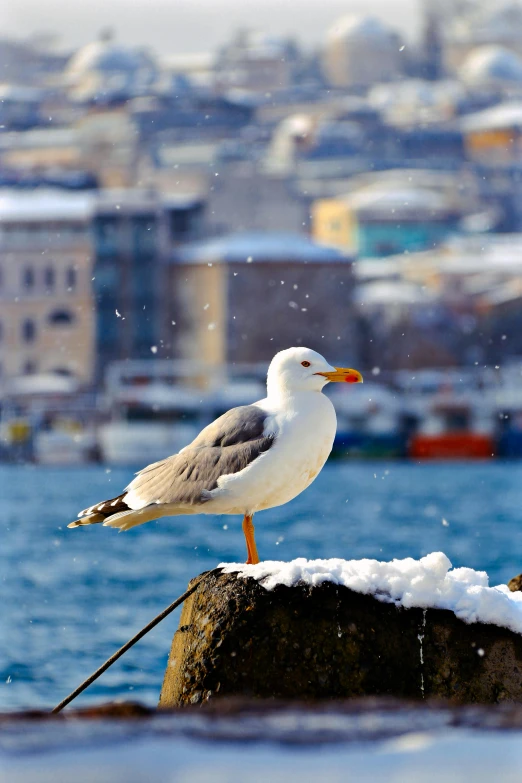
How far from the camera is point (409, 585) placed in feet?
4.70

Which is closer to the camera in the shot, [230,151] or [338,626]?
[338,626]

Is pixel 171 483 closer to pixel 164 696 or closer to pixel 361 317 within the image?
pixel 164 696

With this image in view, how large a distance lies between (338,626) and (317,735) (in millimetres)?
617

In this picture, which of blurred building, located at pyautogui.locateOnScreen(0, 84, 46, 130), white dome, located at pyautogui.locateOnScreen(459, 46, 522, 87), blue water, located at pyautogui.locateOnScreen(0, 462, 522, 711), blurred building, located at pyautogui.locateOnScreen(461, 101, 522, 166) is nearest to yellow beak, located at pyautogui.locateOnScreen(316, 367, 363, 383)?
blue water, located at pyautogui.locateOnScreen(0, 462, 522, 711)

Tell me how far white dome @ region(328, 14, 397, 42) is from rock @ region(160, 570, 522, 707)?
1488 inches

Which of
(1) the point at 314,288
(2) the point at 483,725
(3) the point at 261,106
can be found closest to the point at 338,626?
(2) the point at 483,725

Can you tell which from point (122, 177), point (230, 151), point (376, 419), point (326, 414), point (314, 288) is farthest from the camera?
point (230, 151)

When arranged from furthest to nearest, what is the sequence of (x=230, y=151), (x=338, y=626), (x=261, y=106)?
Result: (x=261, y=106) → (x=230, y=151) → (x=338, y=626)

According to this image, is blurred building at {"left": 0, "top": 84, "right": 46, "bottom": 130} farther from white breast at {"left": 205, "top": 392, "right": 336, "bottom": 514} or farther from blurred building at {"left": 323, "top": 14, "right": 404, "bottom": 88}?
white breast at {"left": 205, "top": 392, "right": 336, "bottom": 514}

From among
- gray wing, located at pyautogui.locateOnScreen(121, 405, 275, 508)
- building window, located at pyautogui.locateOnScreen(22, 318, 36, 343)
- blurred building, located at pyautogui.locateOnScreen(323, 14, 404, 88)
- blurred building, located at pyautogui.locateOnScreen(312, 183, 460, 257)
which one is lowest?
gray wing, located at pyautogui.locateOnScreen(121, 405, 275, 508)

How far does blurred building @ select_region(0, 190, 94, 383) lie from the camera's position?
25.1 meters

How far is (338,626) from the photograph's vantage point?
1419 mm

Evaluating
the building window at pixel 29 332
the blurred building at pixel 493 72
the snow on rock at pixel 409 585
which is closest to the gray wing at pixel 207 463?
the snow on rock at pixel 409 585

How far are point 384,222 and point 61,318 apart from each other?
865 cm
